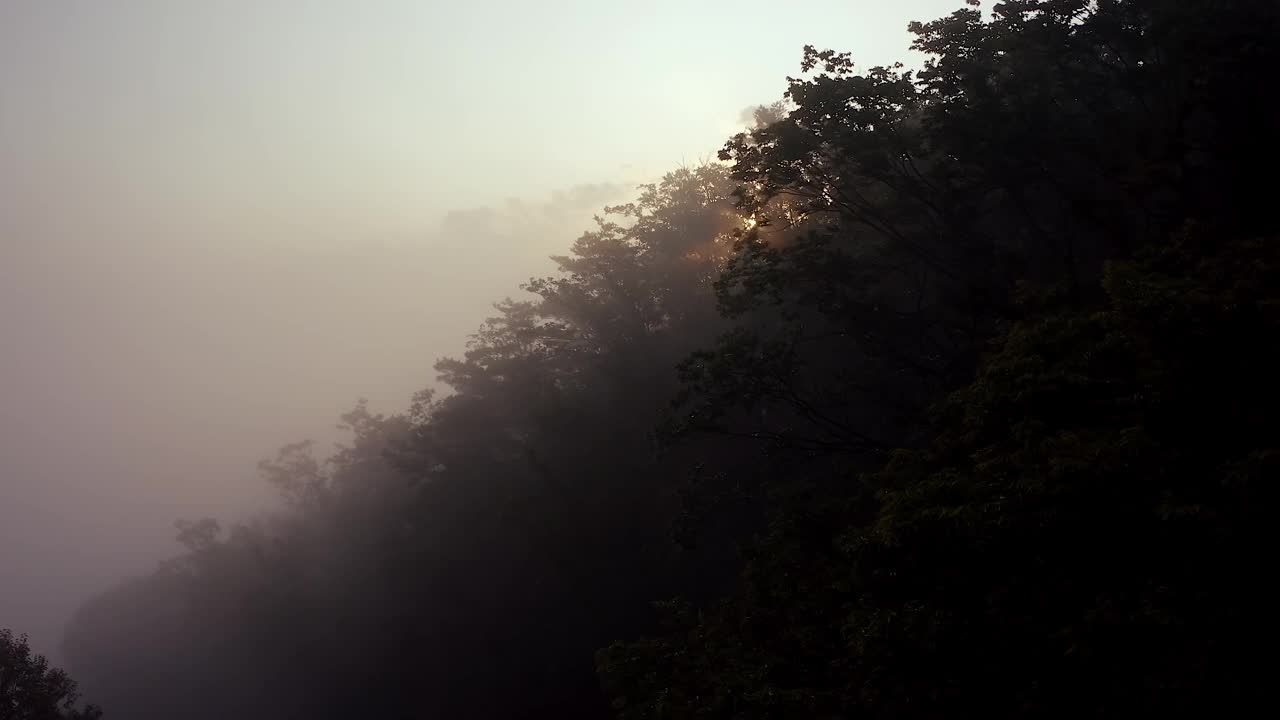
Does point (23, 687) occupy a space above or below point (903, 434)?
above

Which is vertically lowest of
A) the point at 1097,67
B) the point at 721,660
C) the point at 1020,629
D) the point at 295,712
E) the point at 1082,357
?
the point at 295,712

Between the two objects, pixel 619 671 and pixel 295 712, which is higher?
pixel 619 671

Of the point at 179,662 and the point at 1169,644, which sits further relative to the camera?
the point at 179,662

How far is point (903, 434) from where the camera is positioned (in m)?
27.3

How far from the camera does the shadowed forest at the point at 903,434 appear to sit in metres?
7.85

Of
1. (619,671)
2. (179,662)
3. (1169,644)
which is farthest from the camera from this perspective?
(179,662)

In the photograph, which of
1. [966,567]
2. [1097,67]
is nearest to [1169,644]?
[966,567]

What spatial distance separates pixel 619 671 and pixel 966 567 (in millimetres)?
6775

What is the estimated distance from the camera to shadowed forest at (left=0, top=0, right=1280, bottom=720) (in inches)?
309

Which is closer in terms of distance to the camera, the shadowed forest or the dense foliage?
the shadowed forest

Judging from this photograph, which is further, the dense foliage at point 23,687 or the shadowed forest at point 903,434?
the dense foliage at point 23,687

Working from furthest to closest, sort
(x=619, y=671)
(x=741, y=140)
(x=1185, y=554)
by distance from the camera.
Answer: (x=741, y=140) → (x=619, y=671) → (x=1185, y=554)

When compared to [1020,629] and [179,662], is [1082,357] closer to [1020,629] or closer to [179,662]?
[1020,629]

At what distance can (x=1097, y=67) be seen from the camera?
35094 millimetres
